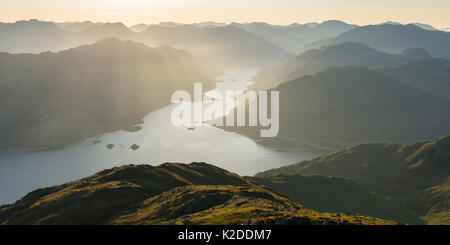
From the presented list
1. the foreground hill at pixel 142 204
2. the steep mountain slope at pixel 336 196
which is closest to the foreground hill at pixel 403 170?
the steep mountain slope at pixel 336 196

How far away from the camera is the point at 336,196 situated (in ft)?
456

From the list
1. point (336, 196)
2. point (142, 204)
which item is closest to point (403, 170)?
point (336, 196)

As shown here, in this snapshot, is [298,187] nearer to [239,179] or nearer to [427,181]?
[239,179]

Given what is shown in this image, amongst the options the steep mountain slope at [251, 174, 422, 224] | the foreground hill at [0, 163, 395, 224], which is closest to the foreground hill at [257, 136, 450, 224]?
the steep mountain slope at [251, 174, 422, 224]

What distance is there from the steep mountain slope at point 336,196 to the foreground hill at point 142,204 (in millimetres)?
50743

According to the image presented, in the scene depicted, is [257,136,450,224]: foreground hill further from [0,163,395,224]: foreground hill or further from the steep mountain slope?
[0,163,395,224]: foreground hill

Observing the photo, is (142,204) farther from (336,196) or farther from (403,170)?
(403,170)

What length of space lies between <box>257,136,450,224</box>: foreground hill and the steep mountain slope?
10005mm

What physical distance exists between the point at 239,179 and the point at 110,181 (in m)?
39.6

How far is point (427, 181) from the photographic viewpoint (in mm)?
154625

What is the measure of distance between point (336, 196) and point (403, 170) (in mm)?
46168

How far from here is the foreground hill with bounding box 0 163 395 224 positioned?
56.3 meters
